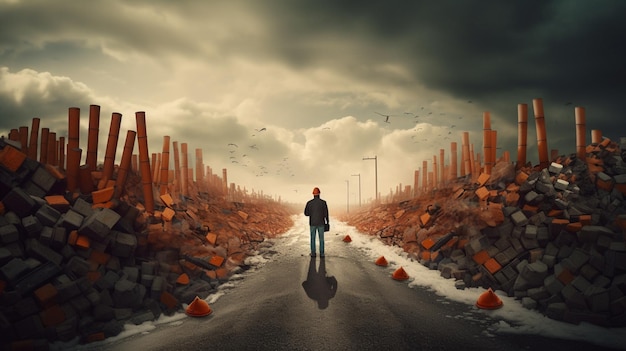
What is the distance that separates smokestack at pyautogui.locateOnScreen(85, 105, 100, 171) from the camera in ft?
25.7

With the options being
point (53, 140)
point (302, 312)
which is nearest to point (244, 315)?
point (302, 312)

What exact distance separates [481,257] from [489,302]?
162 cm

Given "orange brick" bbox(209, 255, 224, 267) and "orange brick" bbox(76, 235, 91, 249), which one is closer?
"orange brick" bbox(76, 235, 91, 249)

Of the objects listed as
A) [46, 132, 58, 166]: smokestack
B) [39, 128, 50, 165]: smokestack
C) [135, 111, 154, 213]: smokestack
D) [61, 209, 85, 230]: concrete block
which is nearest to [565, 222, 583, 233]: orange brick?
[61, 209, 85, 230]: concrete block

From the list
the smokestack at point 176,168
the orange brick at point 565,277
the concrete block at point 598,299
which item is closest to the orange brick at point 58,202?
the smokestack at point 176,168

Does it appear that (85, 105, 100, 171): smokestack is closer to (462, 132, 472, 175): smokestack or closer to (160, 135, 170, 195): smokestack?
(160, 135, 170, 195): smokestack

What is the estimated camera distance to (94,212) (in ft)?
20.8

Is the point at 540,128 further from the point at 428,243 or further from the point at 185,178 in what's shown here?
the point at 185,178

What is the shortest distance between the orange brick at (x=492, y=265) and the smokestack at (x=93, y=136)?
938 centimetres

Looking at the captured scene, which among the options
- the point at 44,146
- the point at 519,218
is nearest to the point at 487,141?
the point at 519,218

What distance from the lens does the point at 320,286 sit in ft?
23.5

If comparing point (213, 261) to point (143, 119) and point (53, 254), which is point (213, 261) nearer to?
point (53, 254)

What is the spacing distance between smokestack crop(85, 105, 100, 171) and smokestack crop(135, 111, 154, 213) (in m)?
0.97

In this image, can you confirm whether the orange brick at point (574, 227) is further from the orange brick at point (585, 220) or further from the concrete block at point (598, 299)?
the concrete block at point (598, 299)
